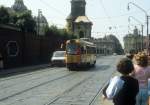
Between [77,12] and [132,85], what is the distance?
169 m

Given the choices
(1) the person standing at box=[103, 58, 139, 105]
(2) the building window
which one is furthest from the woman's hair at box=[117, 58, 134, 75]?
(2) the building window

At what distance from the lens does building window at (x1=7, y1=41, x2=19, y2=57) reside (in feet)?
160

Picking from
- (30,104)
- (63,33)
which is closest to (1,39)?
(30,104)

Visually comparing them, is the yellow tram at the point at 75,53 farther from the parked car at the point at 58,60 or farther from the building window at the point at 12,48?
the building window at the point at 12,48

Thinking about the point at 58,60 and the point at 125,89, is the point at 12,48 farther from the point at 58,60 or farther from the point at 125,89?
the point at 125,89

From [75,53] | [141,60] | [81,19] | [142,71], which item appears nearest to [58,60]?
[75,53]

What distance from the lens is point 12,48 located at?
5069 cm

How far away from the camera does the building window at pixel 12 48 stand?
48.8 metres

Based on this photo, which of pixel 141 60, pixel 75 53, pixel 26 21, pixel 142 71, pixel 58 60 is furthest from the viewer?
pixel 26 21

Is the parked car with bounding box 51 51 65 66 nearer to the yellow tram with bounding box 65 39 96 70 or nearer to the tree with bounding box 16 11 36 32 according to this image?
the yellow tram with bounding box 65 39 96 70

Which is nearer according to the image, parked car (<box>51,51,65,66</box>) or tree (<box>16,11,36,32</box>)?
parked car (<box>51,51,65,66</box>)

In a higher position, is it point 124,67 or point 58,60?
point 124,67

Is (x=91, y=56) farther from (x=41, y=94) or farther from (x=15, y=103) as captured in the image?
(x=15, y=103)

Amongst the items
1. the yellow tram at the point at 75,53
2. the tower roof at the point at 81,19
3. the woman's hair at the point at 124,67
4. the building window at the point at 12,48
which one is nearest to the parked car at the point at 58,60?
the building window at the point at 12,48
